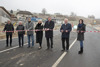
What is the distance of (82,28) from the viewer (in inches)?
244

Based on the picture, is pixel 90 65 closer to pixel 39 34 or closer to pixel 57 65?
pixel 57 65

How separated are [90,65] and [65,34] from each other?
8.33ft

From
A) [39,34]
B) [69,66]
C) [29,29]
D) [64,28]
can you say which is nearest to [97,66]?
[69,66]

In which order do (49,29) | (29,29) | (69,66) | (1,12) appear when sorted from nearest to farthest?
(69,66)
(49,29)
(29,29)
(1,12)

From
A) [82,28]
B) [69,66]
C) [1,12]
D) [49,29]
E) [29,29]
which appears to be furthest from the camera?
[1,12]

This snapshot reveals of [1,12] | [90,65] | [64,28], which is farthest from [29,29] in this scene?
[1,12]

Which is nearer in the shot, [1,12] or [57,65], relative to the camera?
[57,65]

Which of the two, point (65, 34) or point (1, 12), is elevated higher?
point (1, 12)

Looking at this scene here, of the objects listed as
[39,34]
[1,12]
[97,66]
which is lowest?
[97,66]

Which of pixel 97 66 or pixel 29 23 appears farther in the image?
pixel 29 23

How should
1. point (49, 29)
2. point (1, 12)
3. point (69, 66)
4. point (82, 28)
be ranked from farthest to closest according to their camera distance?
point (1, 12) < point (49, 29) < point (82, 28) < point (69, 66)

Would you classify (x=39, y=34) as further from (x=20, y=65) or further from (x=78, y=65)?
(x=78, y=65)

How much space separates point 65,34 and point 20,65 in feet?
10.8

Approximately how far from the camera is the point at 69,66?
430cm
